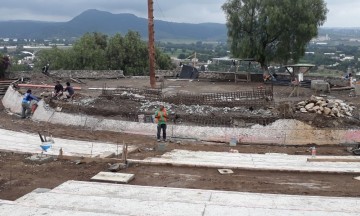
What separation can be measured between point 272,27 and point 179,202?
26417mm

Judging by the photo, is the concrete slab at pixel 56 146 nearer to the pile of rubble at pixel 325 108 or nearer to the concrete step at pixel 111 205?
Result: the concrete step at pixel 111 205

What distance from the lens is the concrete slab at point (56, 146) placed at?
14222mm

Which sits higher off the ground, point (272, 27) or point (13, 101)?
point (272, 27)

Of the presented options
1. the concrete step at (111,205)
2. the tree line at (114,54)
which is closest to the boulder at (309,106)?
the concrete step at (111,205)

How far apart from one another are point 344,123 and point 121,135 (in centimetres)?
985

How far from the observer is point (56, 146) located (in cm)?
1544

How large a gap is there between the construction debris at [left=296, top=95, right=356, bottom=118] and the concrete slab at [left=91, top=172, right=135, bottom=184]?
1169 cm

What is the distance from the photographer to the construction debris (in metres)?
19.1

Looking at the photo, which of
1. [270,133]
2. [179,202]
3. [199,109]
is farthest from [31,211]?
[199,109]

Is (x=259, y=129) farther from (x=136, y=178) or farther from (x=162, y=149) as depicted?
(x=136, y=178)

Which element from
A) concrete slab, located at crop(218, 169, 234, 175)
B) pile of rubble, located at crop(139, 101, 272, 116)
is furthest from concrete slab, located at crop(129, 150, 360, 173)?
pile of rubble, located at crop(139, 101, 272, 116)

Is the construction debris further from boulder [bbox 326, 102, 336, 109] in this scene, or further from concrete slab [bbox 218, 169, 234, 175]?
concrete slab [bbox 218, 169, 234, 175]

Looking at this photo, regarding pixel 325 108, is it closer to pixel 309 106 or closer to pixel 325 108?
pixel 325 108

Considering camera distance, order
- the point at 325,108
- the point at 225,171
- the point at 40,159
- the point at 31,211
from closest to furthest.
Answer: the point at 31,211
the point at 225,171
the point at 40,159
the point at 325,108
